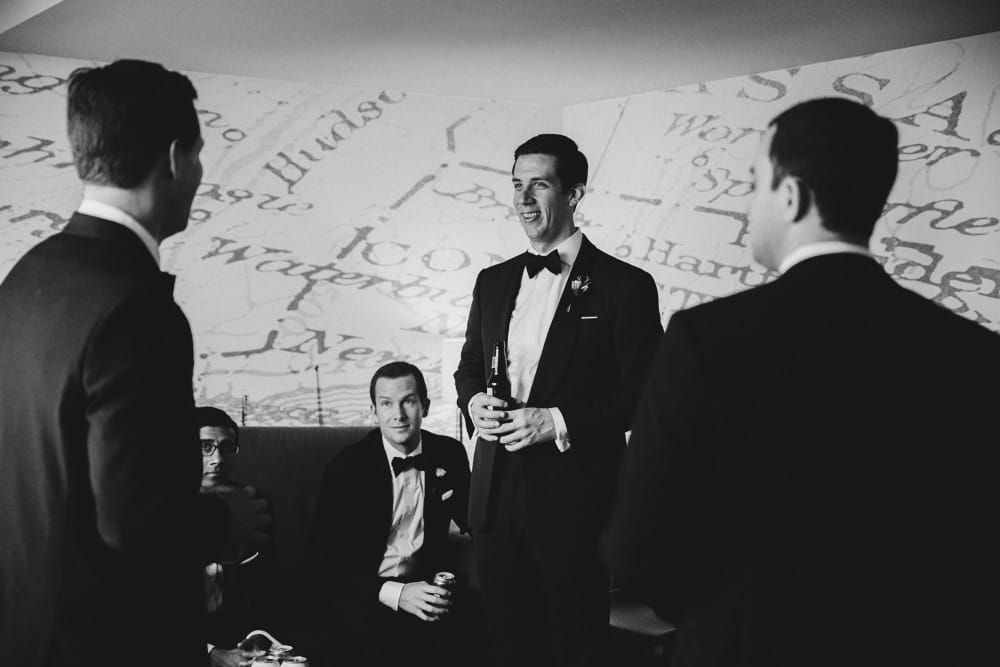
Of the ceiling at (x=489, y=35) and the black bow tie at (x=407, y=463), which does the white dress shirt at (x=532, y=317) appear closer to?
the black bow tie at (x=407, y=463)

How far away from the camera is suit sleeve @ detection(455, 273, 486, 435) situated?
2793 millimetres

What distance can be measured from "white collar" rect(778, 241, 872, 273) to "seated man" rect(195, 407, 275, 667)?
2.01 m

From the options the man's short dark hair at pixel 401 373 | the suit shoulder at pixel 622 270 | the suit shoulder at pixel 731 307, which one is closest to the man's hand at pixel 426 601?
the man's short dark hair at pixel 401 373

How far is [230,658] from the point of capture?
292 cm

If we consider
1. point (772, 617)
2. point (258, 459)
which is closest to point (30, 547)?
point (772, 617)

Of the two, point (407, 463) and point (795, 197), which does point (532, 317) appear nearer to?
point (407, 463)

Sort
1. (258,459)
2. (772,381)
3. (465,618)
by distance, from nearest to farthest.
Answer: (772,381) → (465,618) → (258,459)

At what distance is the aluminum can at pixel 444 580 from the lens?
3.35m

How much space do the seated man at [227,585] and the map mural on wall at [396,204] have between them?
43.7 inches

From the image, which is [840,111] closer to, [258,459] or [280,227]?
[258,459]

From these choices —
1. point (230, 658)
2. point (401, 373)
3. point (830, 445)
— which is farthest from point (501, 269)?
point (830, 445)

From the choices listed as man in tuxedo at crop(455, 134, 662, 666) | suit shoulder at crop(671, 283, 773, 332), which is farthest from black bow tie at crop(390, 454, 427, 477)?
suit shoulder at crop(671, 283, 773, 332)

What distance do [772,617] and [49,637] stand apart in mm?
883

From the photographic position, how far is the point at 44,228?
14.2ft
